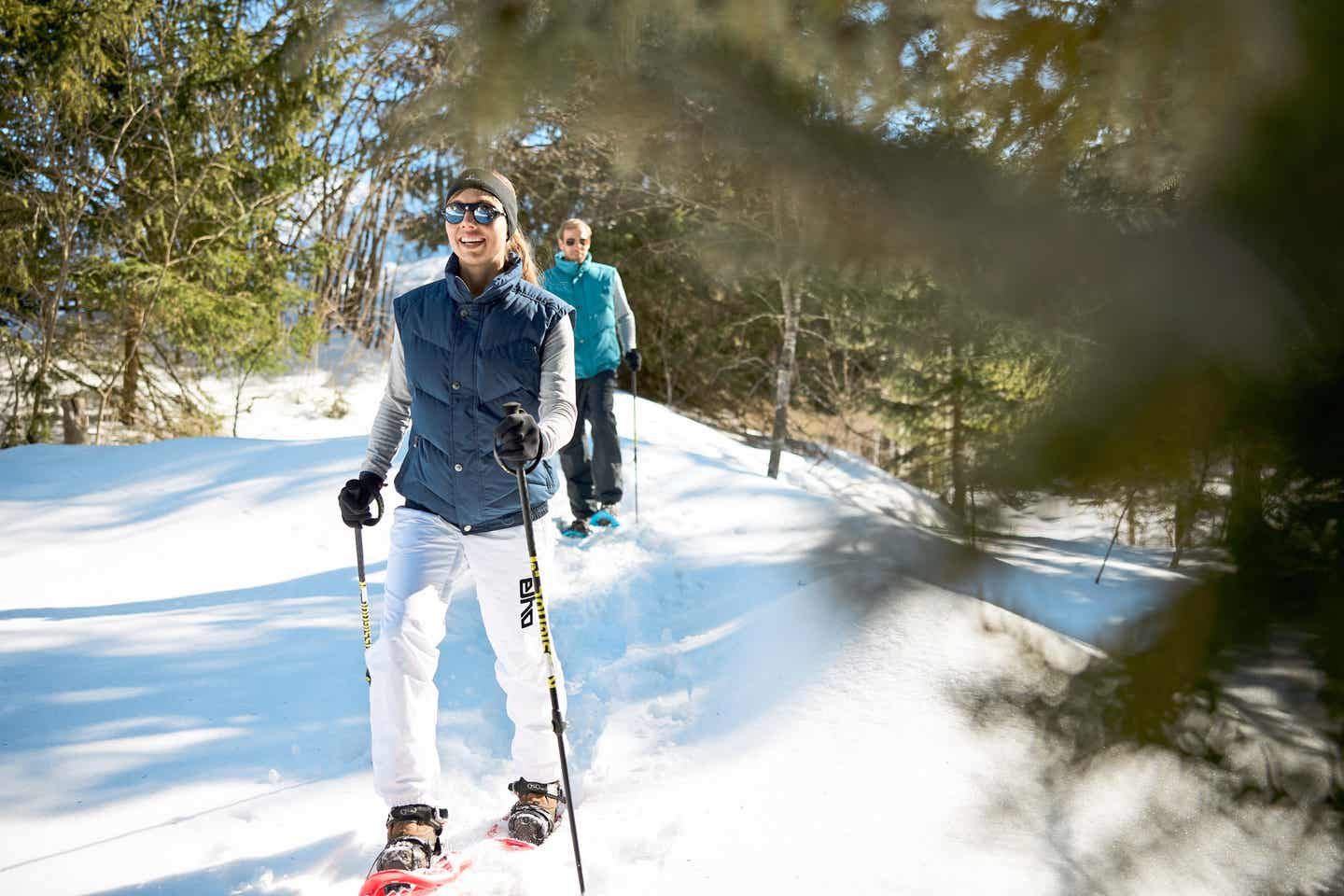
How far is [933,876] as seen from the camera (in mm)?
2201

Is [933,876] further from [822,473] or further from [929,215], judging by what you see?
[929,215]

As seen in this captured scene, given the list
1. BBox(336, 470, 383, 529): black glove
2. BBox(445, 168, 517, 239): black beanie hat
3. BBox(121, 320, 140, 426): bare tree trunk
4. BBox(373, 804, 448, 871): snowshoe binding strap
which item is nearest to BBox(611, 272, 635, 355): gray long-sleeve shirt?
BBox(445, 168, 517, 239): black beanie hat

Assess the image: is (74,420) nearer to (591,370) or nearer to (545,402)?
(591,370)

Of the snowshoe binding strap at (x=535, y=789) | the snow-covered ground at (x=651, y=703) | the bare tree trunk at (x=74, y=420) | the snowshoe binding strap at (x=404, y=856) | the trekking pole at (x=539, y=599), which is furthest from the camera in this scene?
the bare tree trunk at (x=74, y=420)

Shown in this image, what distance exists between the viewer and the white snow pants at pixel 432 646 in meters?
2.43

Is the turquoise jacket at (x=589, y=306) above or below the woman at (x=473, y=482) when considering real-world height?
above

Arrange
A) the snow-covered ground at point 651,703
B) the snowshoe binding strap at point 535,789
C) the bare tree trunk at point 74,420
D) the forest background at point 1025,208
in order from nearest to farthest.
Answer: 1. the forest background at point 1025,208
2. the snow-covered ground at point 651,703
3. the snowshoe binding strap at point 535,789
4. the bare tree trunk at point 74,420

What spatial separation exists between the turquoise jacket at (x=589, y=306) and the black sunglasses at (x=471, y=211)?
3207 millimetres

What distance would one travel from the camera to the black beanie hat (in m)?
2.32

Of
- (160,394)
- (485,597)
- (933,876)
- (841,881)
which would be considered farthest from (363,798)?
(160,394)

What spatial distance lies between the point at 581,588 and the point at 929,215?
4307 mm

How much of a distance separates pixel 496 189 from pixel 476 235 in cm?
16

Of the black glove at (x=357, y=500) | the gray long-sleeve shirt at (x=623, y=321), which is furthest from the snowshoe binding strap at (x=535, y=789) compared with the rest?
the gray long-sleeve shirt at (x=623, y=321)

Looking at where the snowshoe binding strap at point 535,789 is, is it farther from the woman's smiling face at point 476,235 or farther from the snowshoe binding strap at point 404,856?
the woman's smiling face at point 476,235
